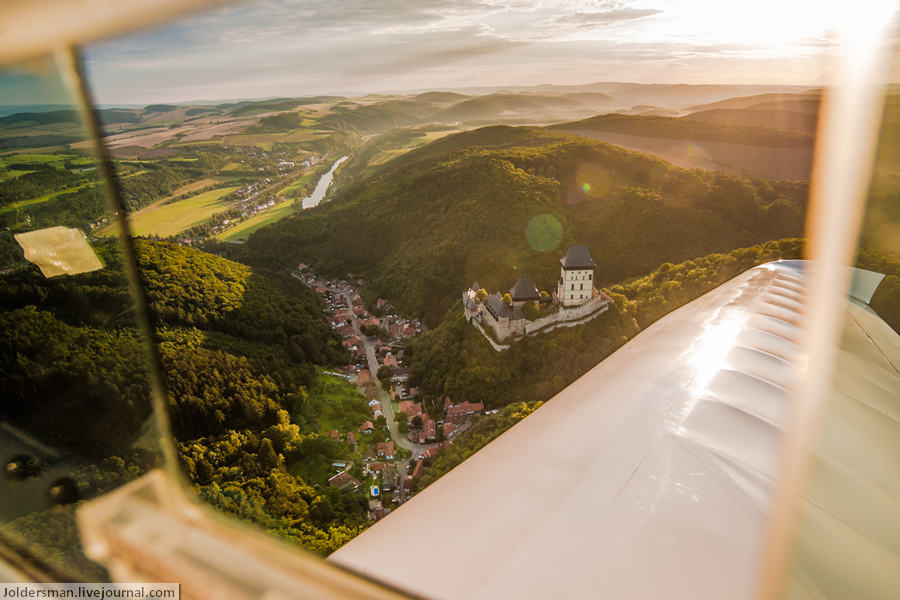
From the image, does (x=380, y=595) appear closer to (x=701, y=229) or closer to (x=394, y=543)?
(x=394, y=543)

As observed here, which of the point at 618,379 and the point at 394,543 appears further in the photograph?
the point at 618,379

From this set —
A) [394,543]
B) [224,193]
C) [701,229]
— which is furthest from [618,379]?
[224,193]

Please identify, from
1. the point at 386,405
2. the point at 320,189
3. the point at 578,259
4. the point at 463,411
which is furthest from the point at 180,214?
the point at 578,259

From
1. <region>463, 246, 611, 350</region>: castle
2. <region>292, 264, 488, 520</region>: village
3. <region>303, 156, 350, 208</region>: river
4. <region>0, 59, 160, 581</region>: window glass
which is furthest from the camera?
<region>303, 156, 350, 208</region>: river

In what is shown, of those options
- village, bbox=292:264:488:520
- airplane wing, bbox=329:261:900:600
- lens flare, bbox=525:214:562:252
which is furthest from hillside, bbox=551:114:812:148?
airplane wing, bbox=329:261:900:600

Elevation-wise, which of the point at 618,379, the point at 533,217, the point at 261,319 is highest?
the point at 618,379

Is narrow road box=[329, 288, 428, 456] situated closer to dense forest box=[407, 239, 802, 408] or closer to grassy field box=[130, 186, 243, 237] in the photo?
dense forest box=[407, 239, 802, 408]

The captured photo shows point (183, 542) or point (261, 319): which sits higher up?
point (183, 542)
